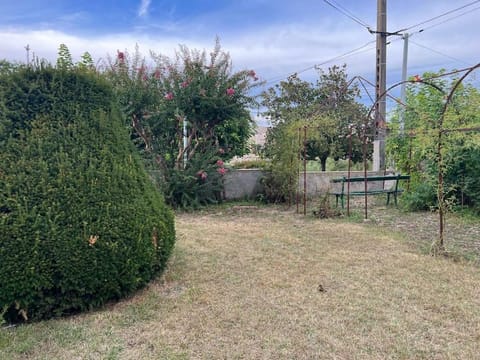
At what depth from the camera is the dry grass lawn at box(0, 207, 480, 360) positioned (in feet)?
6.88

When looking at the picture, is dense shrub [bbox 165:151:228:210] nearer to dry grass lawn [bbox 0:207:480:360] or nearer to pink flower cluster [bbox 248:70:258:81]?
pink flower cluster [bbox 248:70:258:81]

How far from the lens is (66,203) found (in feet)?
8.07

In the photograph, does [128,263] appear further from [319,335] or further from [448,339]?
[448,339]

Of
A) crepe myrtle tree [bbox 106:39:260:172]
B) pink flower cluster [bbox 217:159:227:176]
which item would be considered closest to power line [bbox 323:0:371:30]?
crepe myrtle tree [bbox 106:39:260:172]

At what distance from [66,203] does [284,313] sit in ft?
5.57

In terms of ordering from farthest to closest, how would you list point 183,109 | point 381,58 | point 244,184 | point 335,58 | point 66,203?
point 335,58 < point 381,58 < point 244,184 < point 183,109 < point 66,203

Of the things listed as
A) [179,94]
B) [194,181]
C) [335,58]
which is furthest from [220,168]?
[335,58]

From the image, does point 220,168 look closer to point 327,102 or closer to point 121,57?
point 121,57

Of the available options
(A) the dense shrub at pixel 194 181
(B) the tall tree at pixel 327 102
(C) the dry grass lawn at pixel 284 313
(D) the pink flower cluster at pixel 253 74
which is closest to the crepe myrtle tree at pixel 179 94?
(D) the pink flower cluster at pixel 253 74

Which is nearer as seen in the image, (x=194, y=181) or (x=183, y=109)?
(x=183, y=109)

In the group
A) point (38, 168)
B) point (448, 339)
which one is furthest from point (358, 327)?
point (38, 168)

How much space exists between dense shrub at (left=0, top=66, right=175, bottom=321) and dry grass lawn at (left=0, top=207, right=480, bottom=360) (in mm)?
228

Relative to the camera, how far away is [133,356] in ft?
6.68

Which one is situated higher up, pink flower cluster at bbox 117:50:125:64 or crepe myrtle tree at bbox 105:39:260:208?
pink flower cluster at bbox 117:50:125:64
